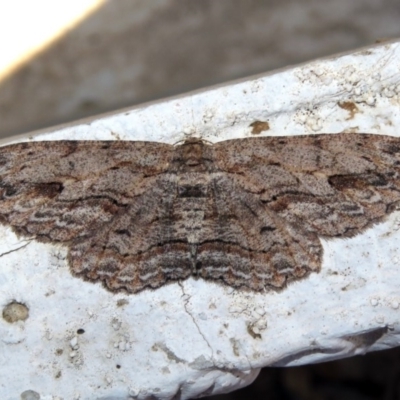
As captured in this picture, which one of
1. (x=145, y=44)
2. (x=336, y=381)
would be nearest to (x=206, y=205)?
(x=336, y=381)

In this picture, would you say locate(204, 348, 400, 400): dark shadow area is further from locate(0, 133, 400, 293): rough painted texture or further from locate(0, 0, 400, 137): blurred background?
locate(0, 0, 400, 137): blurred background

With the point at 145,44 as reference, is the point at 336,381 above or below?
below

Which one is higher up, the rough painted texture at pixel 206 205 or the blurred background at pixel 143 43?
the blurred background at pixel 143 43

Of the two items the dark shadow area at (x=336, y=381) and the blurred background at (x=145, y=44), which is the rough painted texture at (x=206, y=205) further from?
the blurred background at (x=145, y=44)

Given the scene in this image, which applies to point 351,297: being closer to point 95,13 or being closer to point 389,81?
point 389,81

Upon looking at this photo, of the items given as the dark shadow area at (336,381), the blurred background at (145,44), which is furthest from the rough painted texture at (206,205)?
the blurred background at (145,44)

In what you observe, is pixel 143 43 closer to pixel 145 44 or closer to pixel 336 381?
pixel 145 44

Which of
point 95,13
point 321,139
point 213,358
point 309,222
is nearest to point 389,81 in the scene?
point 321,139
